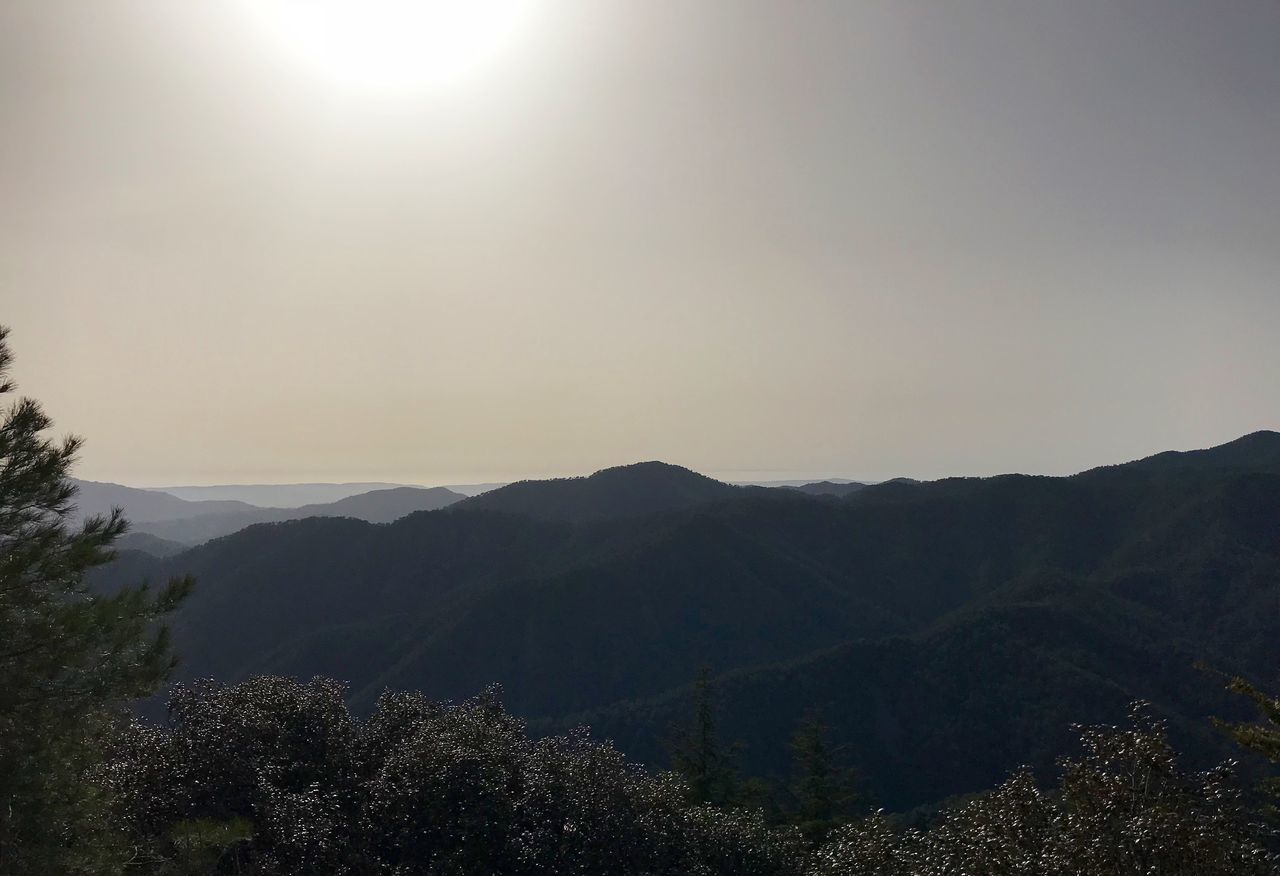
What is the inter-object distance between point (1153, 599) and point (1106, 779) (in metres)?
71.7

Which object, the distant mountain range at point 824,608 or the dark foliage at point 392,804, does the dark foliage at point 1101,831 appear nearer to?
the dark foliage at point 392,804

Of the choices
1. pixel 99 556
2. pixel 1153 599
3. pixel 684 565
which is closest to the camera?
pixel 99 556

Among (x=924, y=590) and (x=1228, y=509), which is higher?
(x=1228, y=509)

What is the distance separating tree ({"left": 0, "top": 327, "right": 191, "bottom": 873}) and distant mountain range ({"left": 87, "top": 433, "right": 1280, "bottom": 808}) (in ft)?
154

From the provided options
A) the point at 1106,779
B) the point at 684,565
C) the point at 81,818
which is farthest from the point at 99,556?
the point at 684,565

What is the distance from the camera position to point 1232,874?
827 centimetres

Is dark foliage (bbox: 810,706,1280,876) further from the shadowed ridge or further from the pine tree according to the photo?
the shadowed ridge

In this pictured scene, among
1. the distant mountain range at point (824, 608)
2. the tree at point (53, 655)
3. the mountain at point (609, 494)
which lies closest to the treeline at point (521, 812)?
the tree at point (53, 655)

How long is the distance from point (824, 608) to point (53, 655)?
75663mm

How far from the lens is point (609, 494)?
115m

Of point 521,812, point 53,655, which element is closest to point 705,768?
Result: point 521,812

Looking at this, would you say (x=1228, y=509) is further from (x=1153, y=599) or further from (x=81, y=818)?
(x=81, y=818)

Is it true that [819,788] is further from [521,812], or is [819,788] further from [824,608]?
[824,608]

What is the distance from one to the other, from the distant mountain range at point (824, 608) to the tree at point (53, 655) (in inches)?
1851
